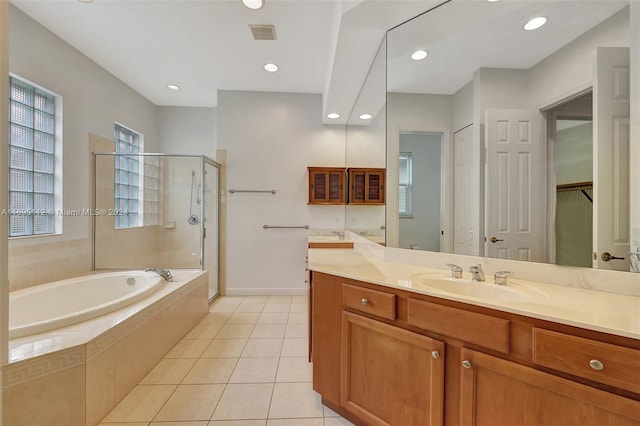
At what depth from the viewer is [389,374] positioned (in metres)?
1.28

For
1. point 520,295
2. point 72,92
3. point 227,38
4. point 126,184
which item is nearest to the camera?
point 520,295

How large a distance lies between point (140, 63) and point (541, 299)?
4091mm

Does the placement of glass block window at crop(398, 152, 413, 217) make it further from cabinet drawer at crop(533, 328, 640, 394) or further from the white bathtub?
the white bathtub

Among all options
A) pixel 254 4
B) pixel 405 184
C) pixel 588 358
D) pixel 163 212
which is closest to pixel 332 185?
pixel 405 184

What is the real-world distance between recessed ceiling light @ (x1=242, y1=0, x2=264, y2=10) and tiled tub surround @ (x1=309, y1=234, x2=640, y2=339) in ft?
6.67

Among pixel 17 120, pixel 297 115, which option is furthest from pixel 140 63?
pixel 297 115

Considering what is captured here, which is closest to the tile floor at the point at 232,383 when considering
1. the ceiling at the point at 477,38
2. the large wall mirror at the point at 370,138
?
the large wall mirror at the point at 370,138

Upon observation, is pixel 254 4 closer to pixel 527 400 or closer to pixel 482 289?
pixel 482 289

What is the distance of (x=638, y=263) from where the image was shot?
110cm

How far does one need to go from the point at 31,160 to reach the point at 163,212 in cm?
133

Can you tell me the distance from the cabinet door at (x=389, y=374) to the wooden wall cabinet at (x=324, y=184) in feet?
7.73

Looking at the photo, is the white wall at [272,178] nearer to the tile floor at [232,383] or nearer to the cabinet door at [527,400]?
the tile floor at [232,383]

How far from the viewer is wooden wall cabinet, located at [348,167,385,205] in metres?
2.24

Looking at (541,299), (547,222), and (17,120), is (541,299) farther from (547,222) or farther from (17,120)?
(17,120)
